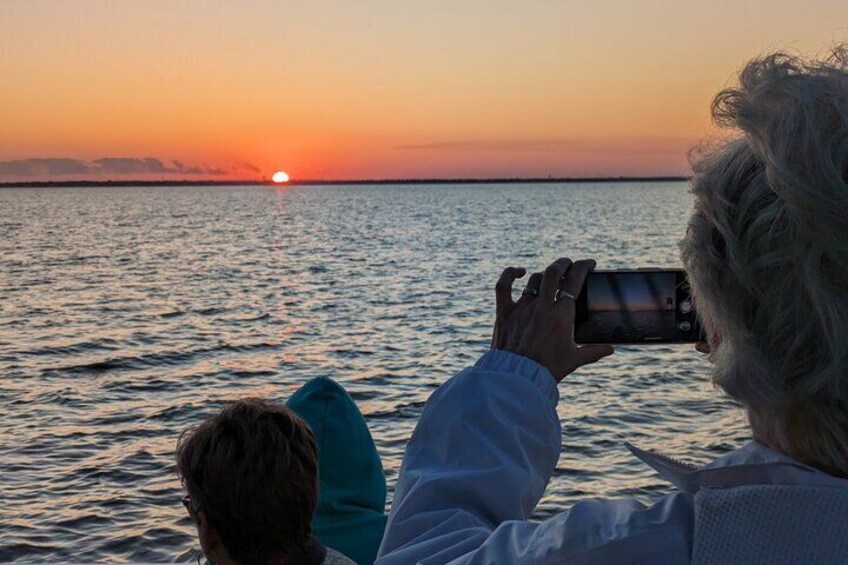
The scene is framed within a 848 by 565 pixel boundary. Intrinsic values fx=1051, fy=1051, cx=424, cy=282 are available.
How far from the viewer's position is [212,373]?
15.4 m

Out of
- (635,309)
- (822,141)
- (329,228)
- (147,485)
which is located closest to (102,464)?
(147,485)

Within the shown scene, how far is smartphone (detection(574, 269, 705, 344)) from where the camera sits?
155cm

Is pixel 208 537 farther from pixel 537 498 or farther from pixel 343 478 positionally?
pixel 537 498

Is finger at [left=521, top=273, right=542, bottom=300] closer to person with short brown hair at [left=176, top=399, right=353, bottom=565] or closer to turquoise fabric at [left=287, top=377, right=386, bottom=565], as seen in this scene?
person with short brown hair at [left=176, top=399, right=353, bottom=565]

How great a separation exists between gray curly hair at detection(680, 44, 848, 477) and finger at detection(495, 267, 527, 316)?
36 centimetres

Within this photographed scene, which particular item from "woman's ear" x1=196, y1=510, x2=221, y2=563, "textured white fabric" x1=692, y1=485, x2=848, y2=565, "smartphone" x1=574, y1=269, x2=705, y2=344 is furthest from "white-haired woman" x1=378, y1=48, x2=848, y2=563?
"woman's ear" x1=196, y1=510, x2=221, y2=563

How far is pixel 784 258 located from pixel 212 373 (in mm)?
14891

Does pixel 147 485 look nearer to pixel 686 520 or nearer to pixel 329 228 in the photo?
pixel 686 520

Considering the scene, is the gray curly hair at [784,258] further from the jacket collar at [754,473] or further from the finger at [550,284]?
the finger at [550,284]

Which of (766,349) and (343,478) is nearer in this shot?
(766,349)

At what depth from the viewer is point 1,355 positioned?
16.9m

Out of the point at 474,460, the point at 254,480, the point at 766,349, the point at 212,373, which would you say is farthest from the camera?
the point at 212,373

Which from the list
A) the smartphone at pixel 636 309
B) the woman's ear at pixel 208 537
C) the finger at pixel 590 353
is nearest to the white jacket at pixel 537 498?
the finger at pixel 590 353

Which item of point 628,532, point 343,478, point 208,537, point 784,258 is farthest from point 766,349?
point 343,478
